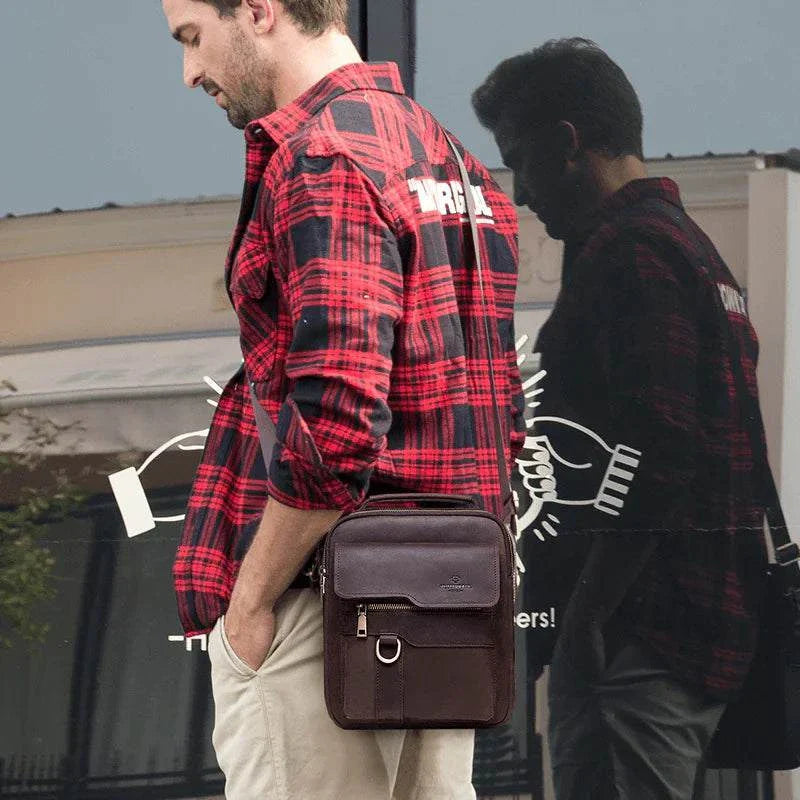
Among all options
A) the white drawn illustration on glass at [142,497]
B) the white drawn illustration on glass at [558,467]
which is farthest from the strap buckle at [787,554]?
the white drawn illustration on glass at [142,497]

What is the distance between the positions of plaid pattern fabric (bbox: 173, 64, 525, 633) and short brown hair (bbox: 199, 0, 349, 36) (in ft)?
0.22

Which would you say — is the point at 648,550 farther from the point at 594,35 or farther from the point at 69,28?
the point at 69,28

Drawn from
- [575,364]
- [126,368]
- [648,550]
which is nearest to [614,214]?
[575,364]

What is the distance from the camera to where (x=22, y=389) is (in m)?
3.05

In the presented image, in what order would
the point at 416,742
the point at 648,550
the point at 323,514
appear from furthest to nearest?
the point at 648,550
the point at 416,742
the point at 323,514

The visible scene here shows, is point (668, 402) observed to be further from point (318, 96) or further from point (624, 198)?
point (318, 96)

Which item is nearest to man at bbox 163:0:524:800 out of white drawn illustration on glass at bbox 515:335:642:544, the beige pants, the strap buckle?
the beige pants

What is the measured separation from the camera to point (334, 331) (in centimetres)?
160

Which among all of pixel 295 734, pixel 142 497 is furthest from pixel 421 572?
pixel 142 497

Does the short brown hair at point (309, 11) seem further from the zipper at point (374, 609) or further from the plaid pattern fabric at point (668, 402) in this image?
the plaid pattern fabric at point (668, 402)

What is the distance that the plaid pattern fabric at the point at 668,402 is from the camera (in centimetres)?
299

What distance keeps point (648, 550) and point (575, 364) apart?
42cm

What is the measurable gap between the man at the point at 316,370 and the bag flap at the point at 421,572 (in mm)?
58

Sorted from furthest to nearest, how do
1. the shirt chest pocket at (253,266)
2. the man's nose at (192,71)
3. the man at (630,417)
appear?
the man at (630,417) < the man's nose at (192,71) < the shirt chest pocket at (253,266)
